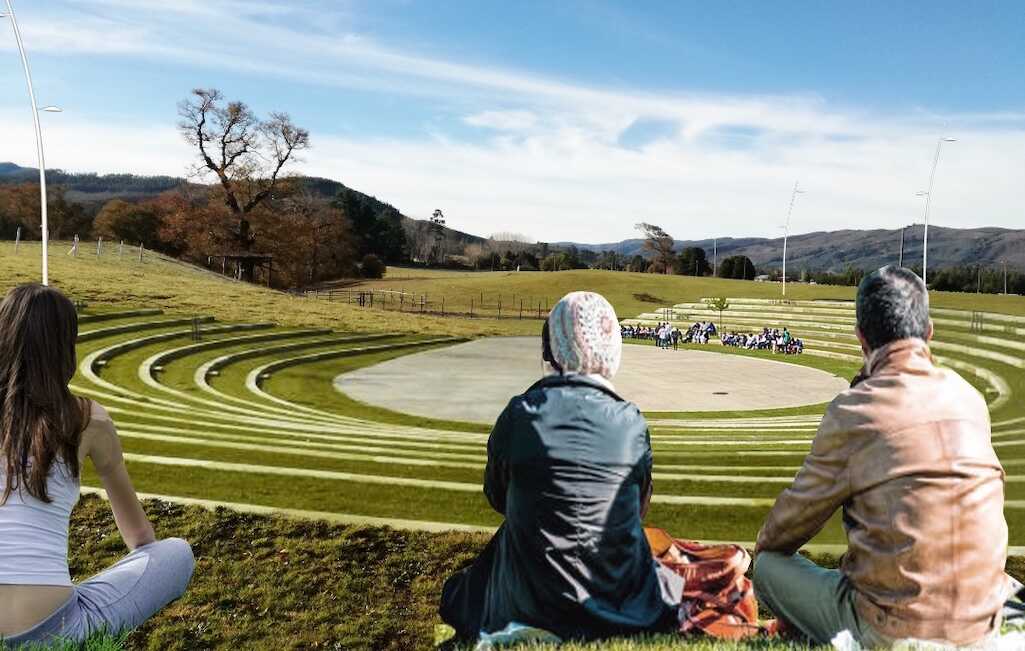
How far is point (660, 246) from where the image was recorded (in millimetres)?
130875

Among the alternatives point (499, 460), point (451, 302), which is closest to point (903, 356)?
point (499, 460)

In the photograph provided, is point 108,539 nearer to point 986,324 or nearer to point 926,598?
point 926,598

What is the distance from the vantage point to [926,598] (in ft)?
9.96

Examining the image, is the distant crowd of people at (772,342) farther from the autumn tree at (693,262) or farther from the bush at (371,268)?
the autumn tree at (693,262)

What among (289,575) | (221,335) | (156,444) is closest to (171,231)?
(221,335)

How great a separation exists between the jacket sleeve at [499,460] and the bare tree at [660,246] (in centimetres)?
12531

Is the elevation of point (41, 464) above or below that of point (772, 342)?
above

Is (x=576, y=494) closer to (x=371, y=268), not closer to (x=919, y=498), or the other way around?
(x=919, y=498)

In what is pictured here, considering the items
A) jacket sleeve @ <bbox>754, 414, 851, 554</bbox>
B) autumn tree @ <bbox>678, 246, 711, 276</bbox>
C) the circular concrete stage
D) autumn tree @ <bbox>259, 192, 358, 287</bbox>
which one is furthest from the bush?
jacket sleeve @ <bbox>754, 414, 851, 554</bbox>

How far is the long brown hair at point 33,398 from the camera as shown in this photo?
3307mm

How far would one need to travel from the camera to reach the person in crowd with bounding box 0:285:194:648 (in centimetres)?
324

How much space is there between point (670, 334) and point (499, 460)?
42.4 metres

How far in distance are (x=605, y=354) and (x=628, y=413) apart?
289mm

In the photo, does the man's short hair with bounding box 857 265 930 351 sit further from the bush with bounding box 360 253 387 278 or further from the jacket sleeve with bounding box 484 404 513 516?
the bush with bounding box 360 253 387 278
